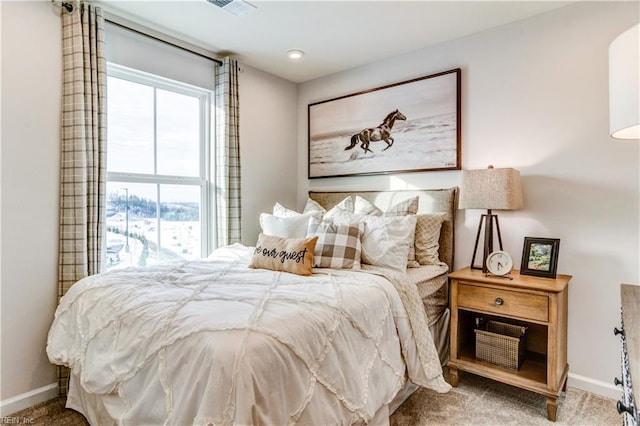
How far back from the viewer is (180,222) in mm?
3084

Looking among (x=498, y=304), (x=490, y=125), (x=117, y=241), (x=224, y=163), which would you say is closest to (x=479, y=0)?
(x=490, y=125)

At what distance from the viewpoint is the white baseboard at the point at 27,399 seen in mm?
2088

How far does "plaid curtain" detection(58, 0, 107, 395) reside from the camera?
2277mm

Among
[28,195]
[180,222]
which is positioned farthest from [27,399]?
[180,222]

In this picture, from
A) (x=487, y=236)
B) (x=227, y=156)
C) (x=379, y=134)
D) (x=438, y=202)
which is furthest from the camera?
(x=379, y=134)

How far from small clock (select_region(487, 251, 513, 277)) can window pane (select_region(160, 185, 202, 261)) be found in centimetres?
230

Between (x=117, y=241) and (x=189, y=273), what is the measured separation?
36.6 inches

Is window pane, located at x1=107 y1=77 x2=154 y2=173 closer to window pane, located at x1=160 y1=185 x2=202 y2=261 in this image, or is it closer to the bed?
window pane, located at x1=160 y1=185 x2=202 y2=261

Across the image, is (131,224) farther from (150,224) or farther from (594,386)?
A: (594,386)

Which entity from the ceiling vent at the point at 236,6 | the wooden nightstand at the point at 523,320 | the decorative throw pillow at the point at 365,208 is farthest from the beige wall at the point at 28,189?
the wooden nightstand at the point at 523,320

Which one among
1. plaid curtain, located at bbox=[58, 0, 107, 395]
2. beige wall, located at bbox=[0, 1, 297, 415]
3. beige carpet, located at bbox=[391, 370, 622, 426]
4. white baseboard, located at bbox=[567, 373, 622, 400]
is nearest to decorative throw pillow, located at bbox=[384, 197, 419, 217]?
beige carpet, located at bbox=[391, 370, 622, 426]

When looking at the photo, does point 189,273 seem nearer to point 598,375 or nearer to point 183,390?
point 183,390

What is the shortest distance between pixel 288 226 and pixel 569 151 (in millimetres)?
1945

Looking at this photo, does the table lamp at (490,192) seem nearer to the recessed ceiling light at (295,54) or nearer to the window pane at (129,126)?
the recessed ceiling light at (295,54)
